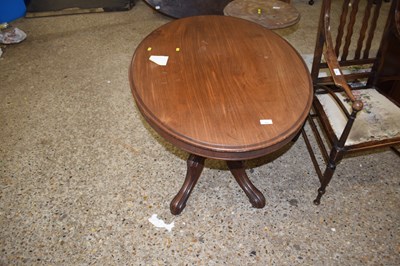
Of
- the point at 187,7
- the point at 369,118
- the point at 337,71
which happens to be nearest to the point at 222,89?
the point at 337,71

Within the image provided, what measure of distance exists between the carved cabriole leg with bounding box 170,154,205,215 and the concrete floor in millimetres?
56

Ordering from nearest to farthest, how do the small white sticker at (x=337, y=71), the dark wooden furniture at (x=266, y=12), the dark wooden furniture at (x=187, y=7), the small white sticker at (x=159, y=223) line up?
1. the small white sticker at (x=337, y=71)
2. the small white sticker at (x=159, y=223)
3. the dark wooden furniture at (x=266, y=12)
4. the dark wooden furniture at (x=187, y=7)

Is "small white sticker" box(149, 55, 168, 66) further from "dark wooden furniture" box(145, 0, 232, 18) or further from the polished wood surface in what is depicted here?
"dark wooden furniture" box(145, 0, 232, 18)

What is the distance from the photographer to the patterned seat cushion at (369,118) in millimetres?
1363

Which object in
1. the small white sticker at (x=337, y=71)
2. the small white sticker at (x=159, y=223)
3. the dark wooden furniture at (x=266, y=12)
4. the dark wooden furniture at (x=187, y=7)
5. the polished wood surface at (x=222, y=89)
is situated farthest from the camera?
the dark wooden furniture at (x=187, y=7)

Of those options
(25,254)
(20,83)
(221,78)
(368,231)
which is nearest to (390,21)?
(221,78)

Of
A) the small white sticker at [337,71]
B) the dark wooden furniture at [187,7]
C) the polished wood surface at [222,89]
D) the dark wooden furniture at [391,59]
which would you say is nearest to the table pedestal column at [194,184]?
the polished wood surface at [222,89]

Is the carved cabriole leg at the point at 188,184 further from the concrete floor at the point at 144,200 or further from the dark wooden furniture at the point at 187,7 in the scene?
the dark wooden furniture at the point at 187,7

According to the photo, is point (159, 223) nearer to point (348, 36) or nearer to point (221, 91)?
point (221, 91)

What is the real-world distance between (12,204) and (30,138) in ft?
1.66

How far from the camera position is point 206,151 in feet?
3.50

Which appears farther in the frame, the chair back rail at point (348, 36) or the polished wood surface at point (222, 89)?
the chair back rail at point (348, 36)

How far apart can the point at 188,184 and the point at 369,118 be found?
3.06 ft

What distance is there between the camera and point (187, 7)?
3.10 meters
